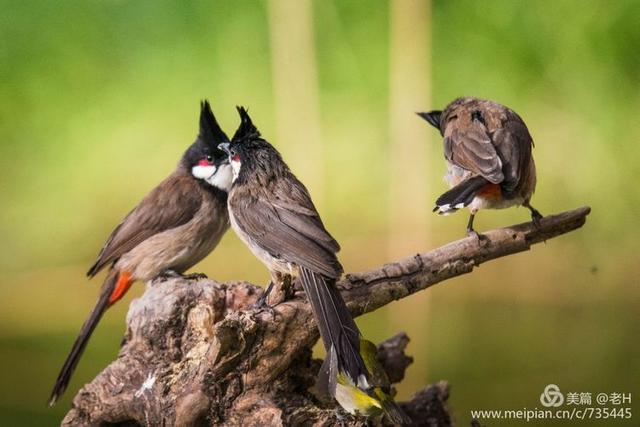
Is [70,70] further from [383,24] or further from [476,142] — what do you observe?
[476,142]

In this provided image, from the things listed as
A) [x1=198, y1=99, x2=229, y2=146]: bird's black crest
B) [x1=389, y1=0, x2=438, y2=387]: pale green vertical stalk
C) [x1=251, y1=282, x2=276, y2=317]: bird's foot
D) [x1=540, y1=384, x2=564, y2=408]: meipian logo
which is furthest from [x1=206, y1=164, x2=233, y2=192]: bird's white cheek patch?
[x1=540, y1=384, x2=564, y2=408]: meipian logo

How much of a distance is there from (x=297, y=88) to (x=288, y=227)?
1.44 metres

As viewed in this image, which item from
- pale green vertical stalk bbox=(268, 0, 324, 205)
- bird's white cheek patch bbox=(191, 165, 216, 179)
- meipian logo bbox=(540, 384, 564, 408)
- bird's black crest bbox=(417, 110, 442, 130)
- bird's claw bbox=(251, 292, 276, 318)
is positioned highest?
pale green vertical stalk bbox=(268, 0, 324, 205)

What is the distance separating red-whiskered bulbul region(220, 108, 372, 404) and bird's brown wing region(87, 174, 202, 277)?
612 millimetres

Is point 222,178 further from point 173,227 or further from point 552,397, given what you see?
point 552,397

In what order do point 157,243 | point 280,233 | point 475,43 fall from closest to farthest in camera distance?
point 280,233, point 157,243, point 475,43

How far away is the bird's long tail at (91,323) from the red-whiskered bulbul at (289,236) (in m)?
0.85

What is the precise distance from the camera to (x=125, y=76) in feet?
13.0

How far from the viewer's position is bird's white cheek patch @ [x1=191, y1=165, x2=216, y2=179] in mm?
3558

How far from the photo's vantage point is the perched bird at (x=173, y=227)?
11.3 ft

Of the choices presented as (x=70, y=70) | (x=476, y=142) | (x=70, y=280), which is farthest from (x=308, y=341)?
(x=70, y=70)

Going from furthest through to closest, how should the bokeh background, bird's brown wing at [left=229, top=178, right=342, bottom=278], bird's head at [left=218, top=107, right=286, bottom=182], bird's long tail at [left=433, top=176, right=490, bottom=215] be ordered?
the bokeh background < bird's head at [left=218, top=107, right=286, bottom=182] < bird's long tail at [left=433, top=176, right=490, bottom=215] < bird's brown wing at [left=229, top=178, right=342, bottom=278]

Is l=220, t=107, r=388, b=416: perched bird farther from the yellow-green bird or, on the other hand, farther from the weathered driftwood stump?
the weathered driftwood stump

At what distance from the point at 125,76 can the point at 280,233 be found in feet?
5.76
